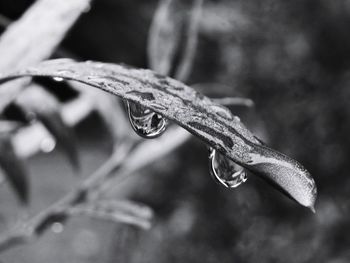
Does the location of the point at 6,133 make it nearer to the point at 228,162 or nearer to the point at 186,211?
the point at 228,162

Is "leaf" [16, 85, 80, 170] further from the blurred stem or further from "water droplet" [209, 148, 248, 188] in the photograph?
"water droplet" [209, 148, 248, 188]

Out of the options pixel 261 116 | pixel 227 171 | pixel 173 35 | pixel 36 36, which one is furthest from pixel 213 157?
pixel 261 116

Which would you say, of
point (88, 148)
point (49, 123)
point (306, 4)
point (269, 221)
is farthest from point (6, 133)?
point (88, 148)

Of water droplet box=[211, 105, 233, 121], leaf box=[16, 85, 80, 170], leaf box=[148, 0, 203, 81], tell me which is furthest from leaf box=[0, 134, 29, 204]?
water droplet box=[211, 105, 233, 121]

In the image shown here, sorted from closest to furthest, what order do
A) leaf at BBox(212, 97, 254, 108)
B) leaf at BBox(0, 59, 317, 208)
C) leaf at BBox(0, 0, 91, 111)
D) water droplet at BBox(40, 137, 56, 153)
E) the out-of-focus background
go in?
leaf at BBox(0, 59, 317, 208)
leaf at BBox(0, 0, 91, 111)
leaf at BBox(212, 97, 254, 108)
water droplet at BBox(40, 137, 56, 153)
the out-of-focus background

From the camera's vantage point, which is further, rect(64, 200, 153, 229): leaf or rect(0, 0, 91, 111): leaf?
rect(64, 200, 153, 229): leaf

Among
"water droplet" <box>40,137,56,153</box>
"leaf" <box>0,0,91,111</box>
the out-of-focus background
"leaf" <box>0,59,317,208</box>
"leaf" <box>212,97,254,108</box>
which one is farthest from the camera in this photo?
the out-of-focus background

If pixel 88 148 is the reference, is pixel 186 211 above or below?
above
